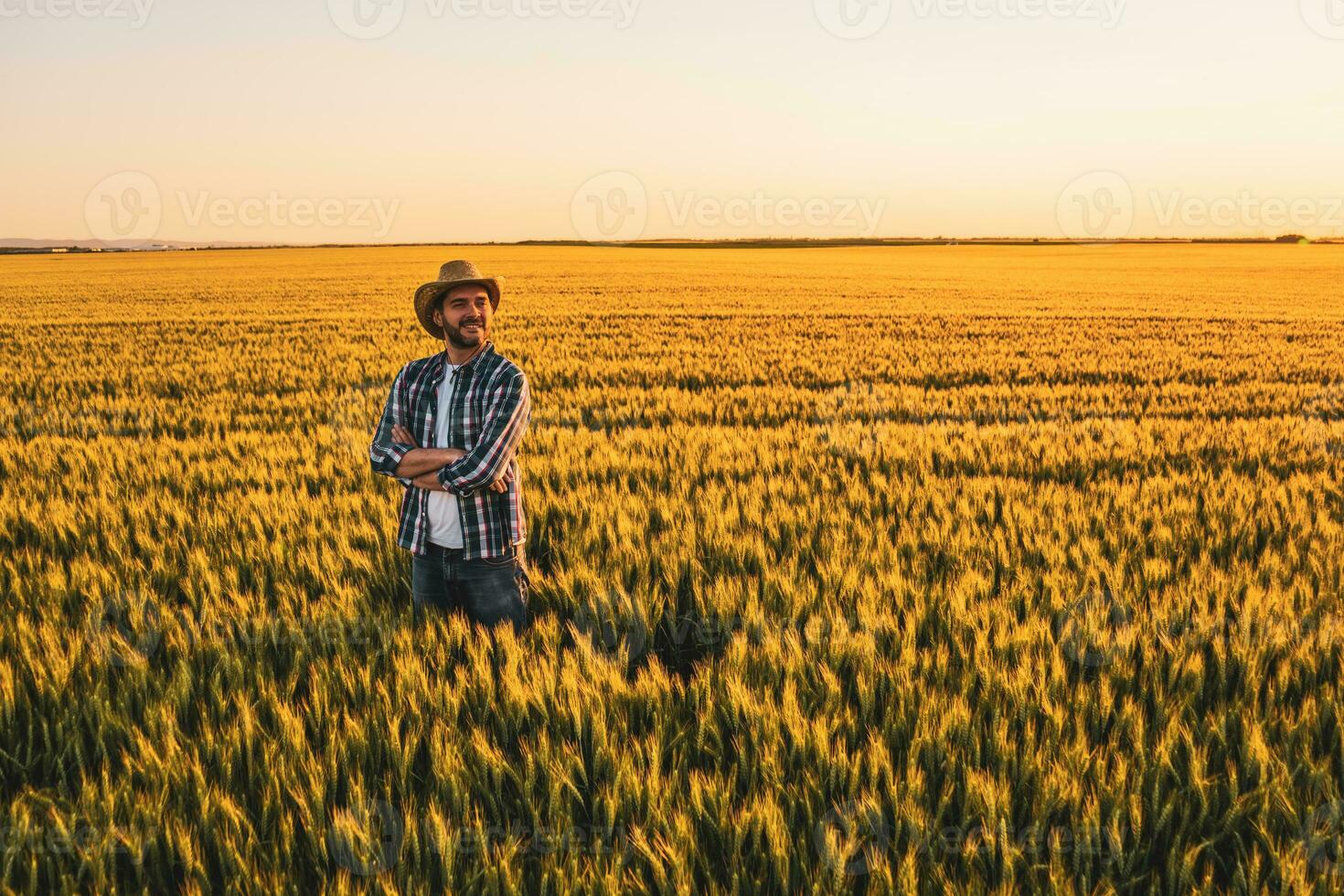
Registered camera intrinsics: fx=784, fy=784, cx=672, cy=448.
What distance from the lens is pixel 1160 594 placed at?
3449mm

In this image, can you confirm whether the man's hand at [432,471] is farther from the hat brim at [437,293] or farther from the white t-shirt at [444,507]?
the hat brim at [437,293]

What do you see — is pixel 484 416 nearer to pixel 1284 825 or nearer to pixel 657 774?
pixel 657 774

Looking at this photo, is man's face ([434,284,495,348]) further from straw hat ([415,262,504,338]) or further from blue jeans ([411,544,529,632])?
blue jeans ([411,544,529,632])

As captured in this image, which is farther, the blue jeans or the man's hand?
the blue jeans

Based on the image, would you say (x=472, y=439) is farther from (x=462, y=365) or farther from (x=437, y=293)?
(x=437, y=293)

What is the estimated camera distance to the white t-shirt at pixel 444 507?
10.4 ft

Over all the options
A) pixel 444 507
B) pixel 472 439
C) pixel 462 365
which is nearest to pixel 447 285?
pixel 462 365

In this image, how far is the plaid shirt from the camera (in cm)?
298

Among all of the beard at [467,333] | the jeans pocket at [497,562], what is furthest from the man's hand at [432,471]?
the beard at [467,333]

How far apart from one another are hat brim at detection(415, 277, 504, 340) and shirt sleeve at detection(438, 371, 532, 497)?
1.16 ft

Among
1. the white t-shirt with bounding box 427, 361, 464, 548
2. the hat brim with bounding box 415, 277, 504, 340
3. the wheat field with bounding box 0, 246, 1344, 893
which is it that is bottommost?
the wheat field with bounding box 0, 246, 1344, 893

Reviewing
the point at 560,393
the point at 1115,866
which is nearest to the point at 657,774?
the point at 1115,866

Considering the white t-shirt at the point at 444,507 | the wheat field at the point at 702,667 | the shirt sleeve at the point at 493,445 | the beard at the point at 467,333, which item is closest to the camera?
the wheat field at the point at 702,667

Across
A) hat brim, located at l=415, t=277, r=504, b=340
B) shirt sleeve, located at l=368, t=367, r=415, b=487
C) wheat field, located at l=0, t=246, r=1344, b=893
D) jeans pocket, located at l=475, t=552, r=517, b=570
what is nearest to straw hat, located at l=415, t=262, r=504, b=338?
hat brim, located at l=415, t=277, r=504, b=340
